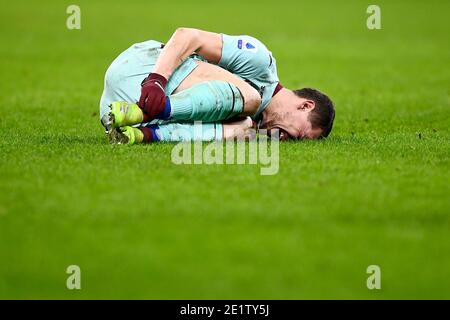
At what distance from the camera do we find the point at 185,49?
8547 millimetres

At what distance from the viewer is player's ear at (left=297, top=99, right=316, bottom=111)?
869cm

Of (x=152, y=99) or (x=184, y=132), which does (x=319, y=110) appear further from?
(x=152, y=99)

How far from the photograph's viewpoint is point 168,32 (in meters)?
20.8

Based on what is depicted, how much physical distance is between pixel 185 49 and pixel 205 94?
0.58m

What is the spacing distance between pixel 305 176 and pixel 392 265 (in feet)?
5.81

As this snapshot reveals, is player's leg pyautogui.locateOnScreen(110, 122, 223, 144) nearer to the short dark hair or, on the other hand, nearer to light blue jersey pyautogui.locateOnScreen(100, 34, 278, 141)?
light blue jersey pyautogui.locateOnScreen(100, 34, 278, 141)

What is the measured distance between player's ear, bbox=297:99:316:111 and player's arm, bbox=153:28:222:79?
2.69 ft

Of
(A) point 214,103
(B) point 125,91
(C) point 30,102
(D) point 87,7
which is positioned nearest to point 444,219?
(A) point 214,103

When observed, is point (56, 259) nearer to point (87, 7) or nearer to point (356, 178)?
point (356, 178)

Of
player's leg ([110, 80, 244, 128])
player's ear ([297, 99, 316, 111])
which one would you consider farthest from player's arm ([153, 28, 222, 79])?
player's ear ([297, 99, 316, 111])

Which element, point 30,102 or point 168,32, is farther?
point 168,32

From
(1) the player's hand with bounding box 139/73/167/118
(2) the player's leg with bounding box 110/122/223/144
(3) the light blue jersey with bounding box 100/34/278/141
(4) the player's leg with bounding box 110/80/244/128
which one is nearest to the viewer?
(1) the player's hand with bounding box 139/73/167/118

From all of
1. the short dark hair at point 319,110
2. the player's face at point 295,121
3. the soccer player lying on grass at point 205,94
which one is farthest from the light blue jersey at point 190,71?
Result: the short dark hair at point 319,110

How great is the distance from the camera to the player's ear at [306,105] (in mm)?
8688
